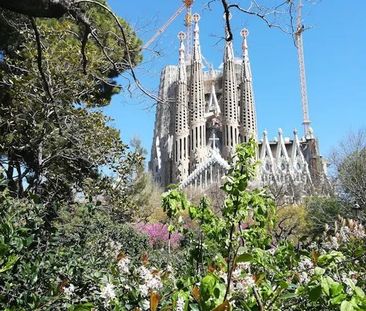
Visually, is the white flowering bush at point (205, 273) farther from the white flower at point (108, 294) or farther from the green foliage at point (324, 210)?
the green foliage at point (324, 210)

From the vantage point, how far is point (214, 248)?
2658 millimetres

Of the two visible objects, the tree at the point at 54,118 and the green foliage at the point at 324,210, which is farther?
the green foliage at the point at 324,210

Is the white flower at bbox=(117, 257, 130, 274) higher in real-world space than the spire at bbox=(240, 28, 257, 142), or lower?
lower

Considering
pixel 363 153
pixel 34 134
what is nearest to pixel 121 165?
pixel 34 134

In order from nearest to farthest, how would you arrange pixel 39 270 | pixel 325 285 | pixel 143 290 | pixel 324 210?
pixel 325 285 → pixel 143 290 → pixel 39 270 → pixel 324 210

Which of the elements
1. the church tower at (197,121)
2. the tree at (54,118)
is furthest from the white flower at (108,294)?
the church tower at (197,121)

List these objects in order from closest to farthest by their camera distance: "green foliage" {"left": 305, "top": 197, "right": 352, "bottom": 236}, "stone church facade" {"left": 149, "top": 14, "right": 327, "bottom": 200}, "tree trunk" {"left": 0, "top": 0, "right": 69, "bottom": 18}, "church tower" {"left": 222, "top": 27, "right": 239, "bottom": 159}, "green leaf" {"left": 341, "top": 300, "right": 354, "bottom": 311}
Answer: "green leaf" {"left": 341, "top": 300, "right": 354, "bottom": 311}, "tree trunk" {"left": 0, "top": 0, "right": 69, "bottom": 18}, "green foliage" {"left": 305, "top": 197, "right": 352, "bottom": 236}, "stone church facade" {"left": 149, "top": 14, "right": 327, "bottom": 200}, "church tower" {"left": 222, "top": 27, "right": 239, "bottom": 159}

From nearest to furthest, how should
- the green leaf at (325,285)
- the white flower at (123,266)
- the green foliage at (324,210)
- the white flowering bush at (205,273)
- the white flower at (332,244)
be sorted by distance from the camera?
1. the green leaf at (325,285)
2. the white flowering bush at (205,273)
3. the white flower at (123,266)
4. the white flower at (332,244)
5. the green foliage at (324,210)

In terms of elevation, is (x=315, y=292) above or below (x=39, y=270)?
below

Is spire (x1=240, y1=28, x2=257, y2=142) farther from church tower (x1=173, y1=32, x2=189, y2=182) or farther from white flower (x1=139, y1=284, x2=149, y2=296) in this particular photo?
white flower (x1=139, y1=284, x2=149, y2=296)

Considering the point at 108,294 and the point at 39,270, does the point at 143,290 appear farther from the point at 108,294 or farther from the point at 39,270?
the point at 39,270

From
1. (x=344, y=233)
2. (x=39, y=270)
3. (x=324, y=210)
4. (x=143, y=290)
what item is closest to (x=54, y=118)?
(x=344, y=233)

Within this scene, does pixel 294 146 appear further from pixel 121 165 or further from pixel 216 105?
pixel 121 165

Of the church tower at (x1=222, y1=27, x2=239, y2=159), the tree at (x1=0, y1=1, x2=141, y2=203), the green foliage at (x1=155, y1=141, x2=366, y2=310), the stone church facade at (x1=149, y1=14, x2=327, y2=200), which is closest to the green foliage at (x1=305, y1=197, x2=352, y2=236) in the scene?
the tree at (x1=0, y1=1, x2=141, y2=203)
